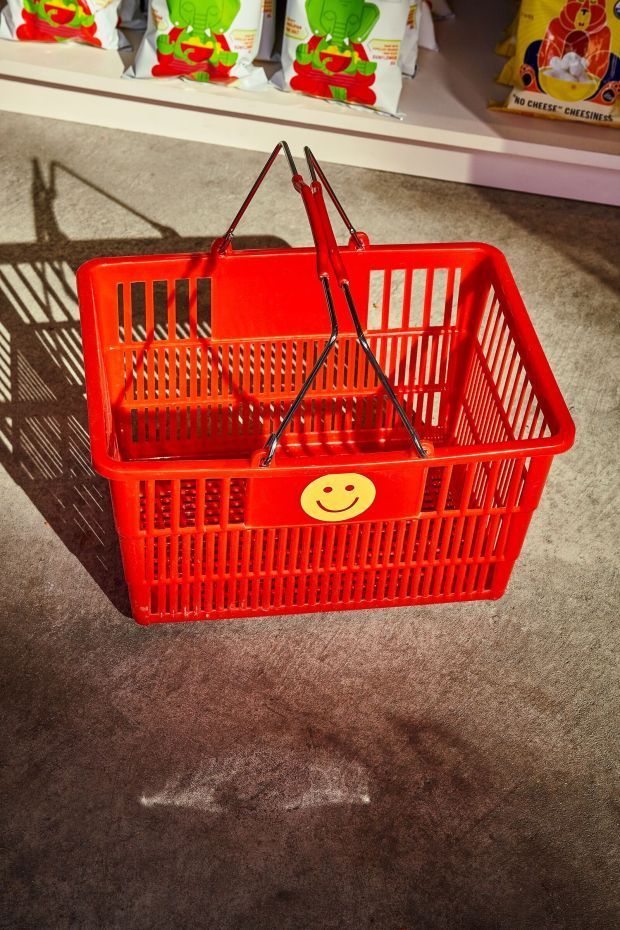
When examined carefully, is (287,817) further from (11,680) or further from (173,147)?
(173,147)

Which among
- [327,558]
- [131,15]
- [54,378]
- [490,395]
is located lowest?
[54,378]

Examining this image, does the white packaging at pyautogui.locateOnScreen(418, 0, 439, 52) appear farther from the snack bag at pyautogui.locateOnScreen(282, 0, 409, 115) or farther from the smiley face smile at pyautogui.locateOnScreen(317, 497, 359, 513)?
the smiley face smile at pyautogui.locateOnScreen(317, 497, 359, 513)

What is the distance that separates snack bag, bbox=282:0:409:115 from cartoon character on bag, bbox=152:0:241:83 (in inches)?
7.0

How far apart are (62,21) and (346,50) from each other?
0.91m

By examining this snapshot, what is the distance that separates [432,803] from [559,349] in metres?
1.36

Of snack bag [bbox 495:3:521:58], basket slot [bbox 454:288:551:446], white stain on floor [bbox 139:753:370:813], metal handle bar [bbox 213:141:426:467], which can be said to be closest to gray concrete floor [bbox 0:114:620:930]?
white stain on floor [bbox 139:753:370:813]

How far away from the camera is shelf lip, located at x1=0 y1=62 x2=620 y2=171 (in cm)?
313

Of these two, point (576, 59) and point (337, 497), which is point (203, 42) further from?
point (337, 497)

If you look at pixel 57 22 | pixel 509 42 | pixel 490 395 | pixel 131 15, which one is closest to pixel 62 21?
pixel 57 22

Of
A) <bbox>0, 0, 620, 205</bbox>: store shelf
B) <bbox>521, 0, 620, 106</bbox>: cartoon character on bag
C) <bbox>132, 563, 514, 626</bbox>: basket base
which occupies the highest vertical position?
<bbox>521, 0, 620, 106</bbox>: cartoon character on bag

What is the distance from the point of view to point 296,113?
10.3 ft

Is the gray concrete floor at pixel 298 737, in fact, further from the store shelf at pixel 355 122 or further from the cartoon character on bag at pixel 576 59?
the cartoon character on bag at pixel 576 59

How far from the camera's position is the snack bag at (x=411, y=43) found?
126 inches

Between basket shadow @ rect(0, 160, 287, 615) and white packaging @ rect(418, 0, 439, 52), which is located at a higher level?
white packaging @ rect(418, 0, 439, 52)
